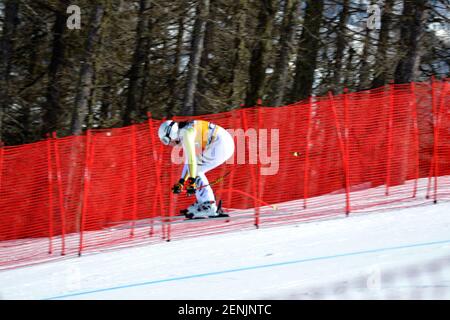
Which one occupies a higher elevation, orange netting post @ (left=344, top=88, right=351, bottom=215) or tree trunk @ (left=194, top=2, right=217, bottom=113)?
tree trunk @ (left=194, top=2, right=217, bottom=113)

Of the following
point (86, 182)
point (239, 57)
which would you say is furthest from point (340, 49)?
point (86, 182)

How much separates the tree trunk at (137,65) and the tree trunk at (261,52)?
8.55ft

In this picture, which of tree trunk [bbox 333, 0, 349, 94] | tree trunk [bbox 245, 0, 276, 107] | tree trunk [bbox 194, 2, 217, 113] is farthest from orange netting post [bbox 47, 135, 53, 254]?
tree trunk [bbox 333, 0, 349, 94]

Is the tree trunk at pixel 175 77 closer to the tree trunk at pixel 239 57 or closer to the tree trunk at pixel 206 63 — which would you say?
the tree trunk at pixel 206 63

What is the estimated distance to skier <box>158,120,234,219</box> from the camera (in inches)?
440

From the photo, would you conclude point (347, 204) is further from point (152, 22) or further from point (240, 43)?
point (152, 22)

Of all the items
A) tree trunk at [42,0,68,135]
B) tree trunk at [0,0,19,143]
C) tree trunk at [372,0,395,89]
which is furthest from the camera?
tree trunk at [42,0,68,135]

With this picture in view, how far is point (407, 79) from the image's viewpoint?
14.7 metres

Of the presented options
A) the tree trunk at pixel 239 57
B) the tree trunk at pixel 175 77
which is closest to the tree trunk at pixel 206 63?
the tree trunk at pixel 239 57

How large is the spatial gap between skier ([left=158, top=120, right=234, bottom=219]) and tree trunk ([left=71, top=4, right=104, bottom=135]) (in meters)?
3.96

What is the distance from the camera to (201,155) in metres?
11.7

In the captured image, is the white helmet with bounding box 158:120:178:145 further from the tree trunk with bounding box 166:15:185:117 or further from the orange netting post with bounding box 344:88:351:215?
the tree trunk with bounding box 166:15:185:117

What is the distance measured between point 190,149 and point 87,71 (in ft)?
14.6
